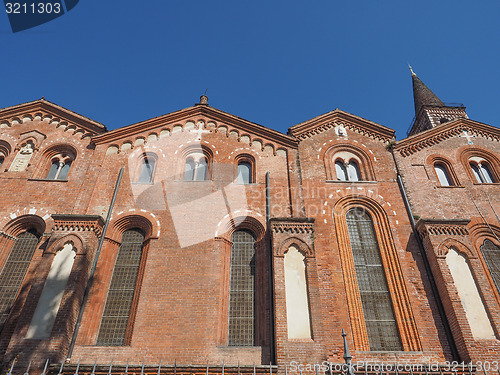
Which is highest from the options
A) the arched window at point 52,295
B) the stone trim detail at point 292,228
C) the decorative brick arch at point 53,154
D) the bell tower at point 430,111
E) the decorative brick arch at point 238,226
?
the bell tower at point 430,111

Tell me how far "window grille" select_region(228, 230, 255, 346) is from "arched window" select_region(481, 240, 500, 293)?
348 inches

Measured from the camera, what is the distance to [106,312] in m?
12.3

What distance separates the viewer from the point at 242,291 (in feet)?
41.6

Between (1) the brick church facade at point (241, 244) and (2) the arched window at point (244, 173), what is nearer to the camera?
(1) the brick church facade at point (241, 244)

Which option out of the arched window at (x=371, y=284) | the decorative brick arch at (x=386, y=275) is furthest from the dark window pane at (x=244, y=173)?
the arched window at (x=371, y=284)

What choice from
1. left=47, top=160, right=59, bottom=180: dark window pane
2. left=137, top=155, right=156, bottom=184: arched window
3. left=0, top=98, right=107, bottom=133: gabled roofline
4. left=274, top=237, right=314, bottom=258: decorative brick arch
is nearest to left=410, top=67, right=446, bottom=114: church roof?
left=274, top=237, right=314, bottom=258: decorative brick arch

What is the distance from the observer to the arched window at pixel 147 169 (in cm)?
1552

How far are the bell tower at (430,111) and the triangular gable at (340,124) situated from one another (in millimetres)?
13130

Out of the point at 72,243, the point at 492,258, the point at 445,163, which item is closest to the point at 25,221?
the point at 72,243

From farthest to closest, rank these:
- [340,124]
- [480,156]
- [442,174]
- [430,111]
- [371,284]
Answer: [430,111] < [340,124] < [480,156] < [442,174] < [371,284]

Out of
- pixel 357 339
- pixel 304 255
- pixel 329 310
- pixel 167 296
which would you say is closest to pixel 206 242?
pixel 167 296

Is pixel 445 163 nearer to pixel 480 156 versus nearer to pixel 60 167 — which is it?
pixel 480 156

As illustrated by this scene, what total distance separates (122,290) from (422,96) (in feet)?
97.1

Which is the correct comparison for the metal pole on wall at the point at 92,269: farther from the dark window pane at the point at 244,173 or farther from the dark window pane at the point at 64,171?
the dark window pane at the point at 244,173
